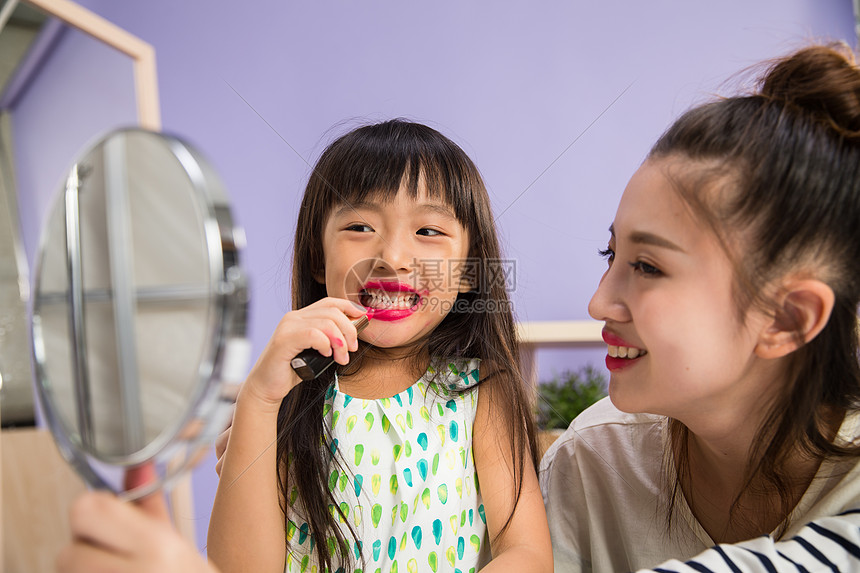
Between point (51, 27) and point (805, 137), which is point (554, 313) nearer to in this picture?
point (805, 137)

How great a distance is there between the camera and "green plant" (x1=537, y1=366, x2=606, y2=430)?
70.8 inches

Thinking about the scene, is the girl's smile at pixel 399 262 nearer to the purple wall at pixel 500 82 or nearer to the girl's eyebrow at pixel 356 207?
the girl's eyebrow at pixel 356 207

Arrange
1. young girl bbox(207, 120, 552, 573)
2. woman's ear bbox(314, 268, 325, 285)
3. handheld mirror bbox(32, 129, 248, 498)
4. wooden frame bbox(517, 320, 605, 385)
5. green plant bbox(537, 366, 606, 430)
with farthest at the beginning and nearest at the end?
green plant bbox(537, 366, 606, 430) < wooden frame bbox(517, 320, 605, 385) < woman's ear bbox(314, 268, 325, 285) < young girl bbox(207, 120, 552, 573) < handheld mirror bbox(32, 129, 248, 498)

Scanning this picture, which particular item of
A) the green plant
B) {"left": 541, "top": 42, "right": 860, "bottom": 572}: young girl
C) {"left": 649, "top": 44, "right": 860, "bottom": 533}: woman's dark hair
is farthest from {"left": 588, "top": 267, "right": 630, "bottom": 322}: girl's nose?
the green plant

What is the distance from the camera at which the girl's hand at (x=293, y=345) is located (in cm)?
60

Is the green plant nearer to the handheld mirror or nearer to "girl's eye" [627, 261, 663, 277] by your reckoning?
"girl's eye" [627, 261, 663, 277]

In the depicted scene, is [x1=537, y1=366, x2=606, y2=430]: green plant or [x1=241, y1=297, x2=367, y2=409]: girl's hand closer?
[x1=241, y1=297, x2=367, y2=409]: girl's hand

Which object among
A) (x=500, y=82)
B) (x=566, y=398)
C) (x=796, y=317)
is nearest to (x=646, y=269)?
(x=796, y=317)

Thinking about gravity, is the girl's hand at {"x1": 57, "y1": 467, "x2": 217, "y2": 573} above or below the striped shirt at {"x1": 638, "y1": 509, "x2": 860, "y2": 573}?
above

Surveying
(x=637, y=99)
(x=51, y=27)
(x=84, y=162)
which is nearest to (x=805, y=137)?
(x=84, y=162)

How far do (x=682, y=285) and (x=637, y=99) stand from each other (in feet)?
4.94

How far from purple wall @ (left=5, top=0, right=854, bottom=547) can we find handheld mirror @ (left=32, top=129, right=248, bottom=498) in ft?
5.07

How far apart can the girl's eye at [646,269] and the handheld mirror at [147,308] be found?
0.43m

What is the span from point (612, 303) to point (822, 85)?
0.27m
